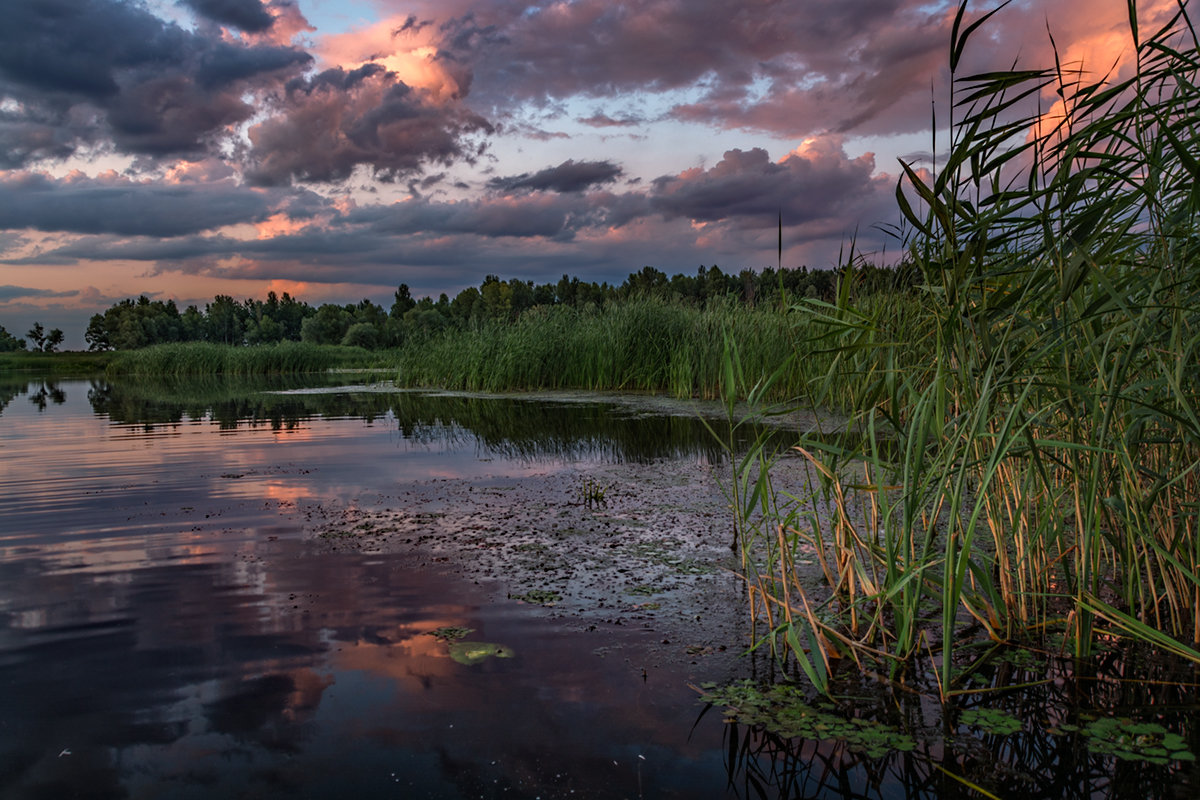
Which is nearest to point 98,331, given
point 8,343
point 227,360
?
point 8,343

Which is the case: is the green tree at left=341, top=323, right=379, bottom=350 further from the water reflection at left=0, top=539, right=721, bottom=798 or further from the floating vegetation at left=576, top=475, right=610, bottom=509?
the water reflection at left=0, top=539, right=721, bottom=798

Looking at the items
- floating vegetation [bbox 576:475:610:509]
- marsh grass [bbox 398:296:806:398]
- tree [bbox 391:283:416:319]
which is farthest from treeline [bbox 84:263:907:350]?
floating vegetation [bbox 576:475:610:509]

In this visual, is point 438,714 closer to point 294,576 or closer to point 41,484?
point 294,576

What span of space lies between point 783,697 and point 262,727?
1805 millimetres

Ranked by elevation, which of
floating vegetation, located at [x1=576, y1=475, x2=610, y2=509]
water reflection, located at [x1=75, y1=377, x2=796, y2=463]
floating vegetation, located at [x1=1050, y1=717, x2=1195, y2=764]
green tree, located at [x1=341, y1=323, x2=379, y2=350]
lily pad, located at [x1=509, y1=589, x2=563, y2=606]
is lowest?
lily pad, located at [x1=509, y1=589, x2=563, y2=606]

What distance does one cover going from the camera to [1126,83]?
97.0 inches

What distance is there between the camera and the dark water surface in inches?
86.0

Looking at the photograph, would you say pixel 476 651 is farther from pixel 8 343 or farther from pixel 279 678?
pixel 8 343

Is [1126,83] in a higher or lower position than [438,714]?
higher

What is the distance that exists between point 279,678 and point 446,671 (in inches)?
25.6

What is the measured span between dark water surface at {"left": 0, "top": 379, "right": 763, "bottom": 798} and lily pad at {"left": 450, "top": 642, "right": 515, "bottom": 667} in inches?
1.1

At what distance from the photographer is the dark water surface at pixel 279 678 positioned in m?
2.19

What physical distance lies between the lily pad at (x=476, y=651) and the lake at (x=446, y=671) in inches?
0.5

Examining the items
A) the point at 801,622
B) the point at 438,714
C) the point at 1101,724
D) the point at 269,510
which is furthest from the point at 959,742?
the point at 269,510
